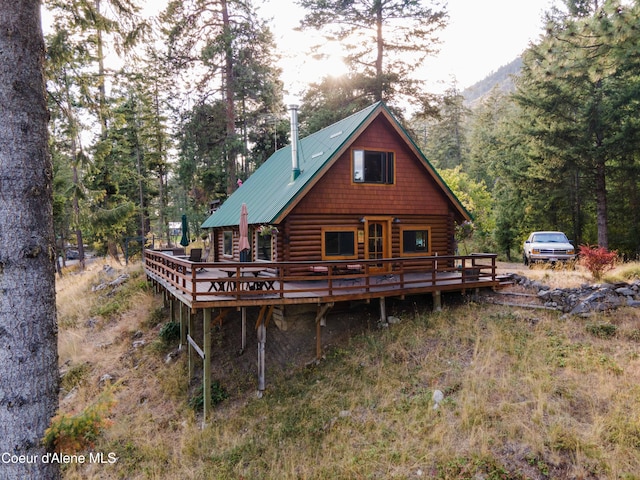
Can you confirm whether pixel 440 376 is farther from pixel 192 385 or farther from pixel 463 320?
pixel 192 385

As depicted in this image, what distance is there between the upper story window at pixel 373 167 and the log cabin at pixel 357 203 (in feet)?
0.12

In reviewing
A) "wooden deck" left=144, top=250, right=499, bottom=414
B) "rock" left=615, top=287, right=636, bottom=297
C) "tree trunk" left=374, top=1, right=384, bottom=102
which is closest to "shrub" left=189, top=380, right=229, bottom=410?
"wooden deck" left=144, top=250, right=499, bottom=414

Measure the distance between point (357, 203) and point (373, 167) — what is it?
5.22 feet

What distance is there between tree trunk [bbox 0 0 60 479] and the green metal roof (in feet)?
26.3

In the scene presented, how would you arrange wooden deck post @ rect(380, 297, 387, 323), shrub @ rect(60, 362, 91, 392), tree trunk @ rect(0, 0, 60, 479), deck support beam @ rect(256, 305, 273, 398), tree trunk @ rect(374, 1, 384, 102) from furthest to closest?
tree trunk @ rect(374, 1, 384, 102), shrub @ rect(60, 362, 91, 392), wooden deck post @ rect(380, 297, 387, 323), deck support beam @ rect(256, 305, 273, 398), tree trunk @ rect(0, 0, 60, 479)

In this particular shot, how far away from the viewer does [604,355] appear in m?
8.84

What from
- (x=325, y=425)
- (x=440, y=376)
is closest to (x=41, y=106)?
(x=325, y=425)

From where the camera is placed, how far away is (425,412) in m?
8.18

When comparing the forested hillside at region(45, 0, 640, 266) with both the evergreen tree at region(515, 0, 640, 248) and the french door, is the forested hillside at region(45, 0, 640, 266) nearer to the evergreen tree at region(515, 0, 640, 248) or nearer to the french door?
the evergreen tree at region(515, 0, 640, 248)

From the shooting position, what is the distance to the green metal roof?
13109 mm

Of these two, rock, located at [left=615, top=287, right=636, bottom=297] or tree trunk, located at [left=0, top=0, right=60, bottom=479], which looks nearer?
tree trunk, located at [left=0, top=0, right=60, bottom=479]

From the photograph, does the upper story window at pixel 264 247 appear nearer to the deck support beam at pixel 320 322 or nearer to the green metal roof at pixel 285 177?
the green metal roof at pixel 285 177

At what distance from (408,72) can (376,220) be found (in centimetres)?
1653

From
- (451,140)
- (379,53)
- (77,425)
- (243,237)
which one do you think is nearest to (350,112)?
(379,53)
